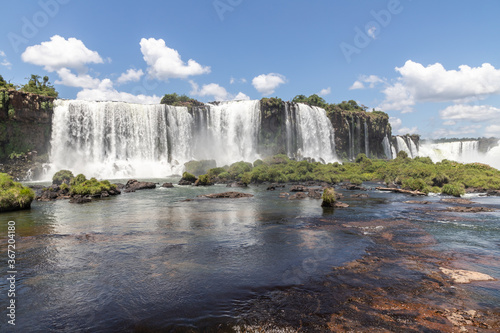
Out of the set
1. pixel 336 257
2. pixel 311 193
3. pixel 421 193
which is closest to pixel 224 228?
pixel 336 257

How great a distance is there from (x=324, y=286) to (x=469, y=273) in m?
3.50

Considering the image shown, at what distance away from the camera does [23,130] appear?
42844 millimetres

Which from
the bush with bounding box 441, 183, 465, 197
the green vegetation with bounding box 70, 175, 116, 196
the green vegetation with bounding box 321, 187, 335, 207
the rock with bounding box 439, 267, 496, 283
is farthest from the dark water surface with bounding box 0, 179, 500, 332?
the bush with bounding box 441, 183, 465, 197

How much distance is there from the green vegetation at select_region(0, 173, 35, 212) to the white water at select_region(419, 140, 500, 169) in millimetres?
80064

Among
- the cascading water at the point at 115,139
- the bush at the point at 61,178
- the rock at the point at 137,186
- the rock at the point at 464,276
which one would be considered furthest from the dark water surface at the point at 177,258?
the cascading water at the point at 115,139

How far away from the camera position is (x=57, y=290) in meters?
5.75

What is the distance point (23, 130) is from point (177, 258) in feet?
159

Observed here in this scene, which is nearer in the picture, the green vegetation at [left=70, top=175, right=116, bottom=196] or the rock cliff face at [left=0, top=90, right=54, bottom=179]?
the green vegetation at [left=70, top=175, right=116, bottom=196]

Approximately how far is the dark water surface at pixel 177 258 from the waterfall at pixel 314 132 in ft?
159

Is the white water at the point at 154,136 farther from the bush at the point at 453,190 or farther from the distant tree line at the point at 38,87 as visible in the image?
the bush at the point at 453,190

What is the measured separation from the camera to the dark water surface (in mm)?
4934

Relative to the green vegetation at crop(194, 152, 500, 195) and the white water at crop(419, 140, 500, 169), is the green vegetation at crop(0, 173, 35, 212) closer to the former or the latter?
the green vegetation at crop(194, 152, 500, 195)

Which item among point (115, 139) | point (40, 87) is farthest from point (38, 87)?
point (115, 139)

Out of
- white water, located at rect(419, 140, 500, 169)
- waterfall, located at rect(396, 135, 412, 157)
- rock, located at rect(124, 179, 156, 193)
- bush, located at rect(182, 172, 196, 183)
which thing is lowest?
rock, located at rect(124, 179, 156, 193)
